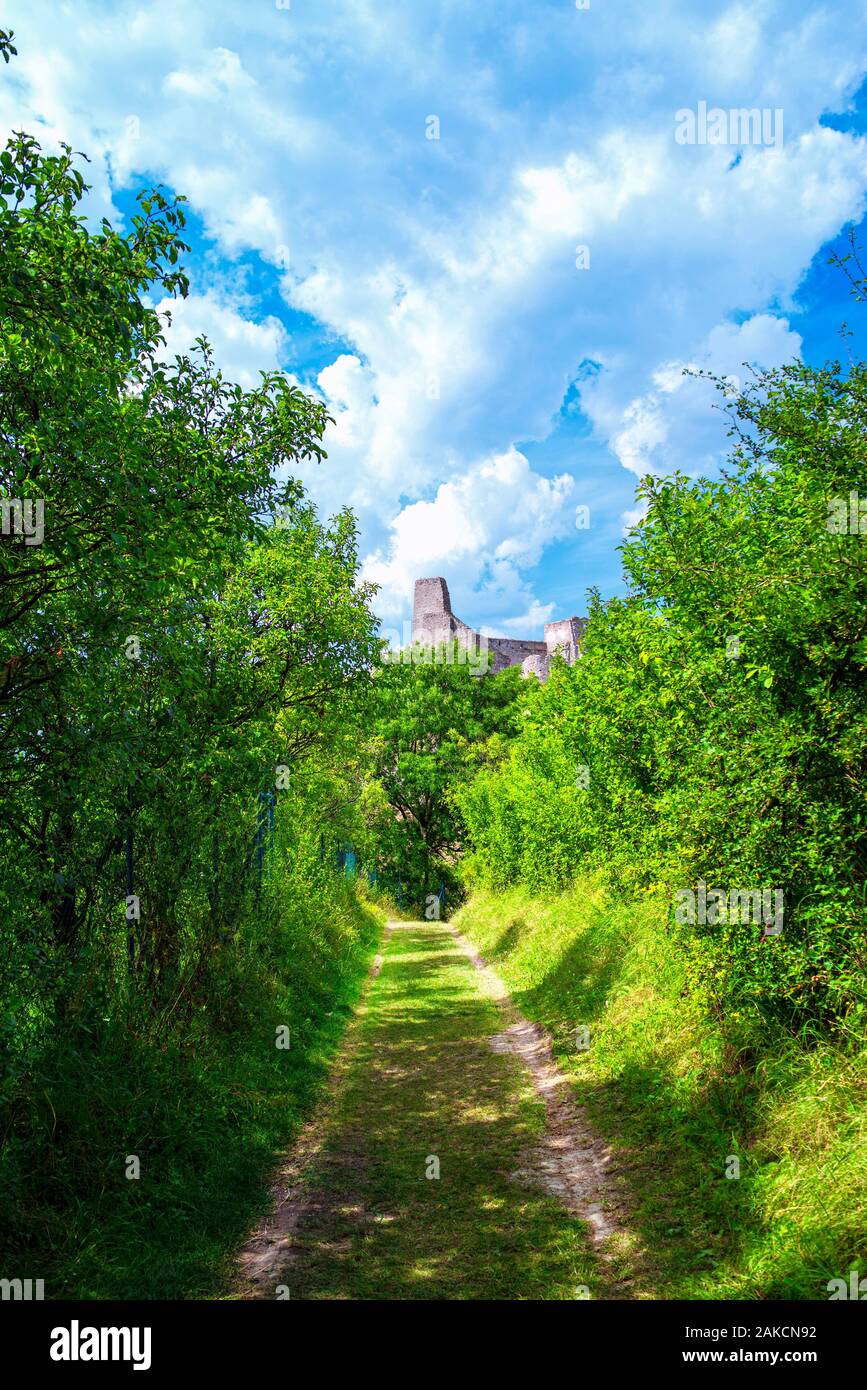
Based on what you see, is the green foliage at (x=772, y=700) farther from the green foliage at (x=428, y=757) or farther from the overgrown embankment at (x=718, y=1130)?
the green foliage at (x=428, y=757)

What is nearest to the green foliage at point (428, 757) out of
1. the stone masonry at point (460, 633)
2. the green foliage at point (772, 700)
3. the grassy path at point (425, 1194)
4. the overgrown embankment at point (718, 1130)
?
the stone masonry at point (460, 633)

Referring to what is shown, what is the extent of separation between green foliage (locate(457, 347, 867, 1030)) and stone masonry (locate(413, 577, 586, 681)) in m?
41.6

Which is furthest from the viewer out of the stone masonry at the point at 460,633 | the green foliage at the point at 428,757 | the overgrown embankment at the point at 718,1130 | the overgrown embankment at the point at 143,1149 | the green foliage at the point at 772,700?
the stone masonry at the point at 460,633

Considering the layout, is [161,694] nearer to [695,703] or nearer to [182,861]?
[182,861]

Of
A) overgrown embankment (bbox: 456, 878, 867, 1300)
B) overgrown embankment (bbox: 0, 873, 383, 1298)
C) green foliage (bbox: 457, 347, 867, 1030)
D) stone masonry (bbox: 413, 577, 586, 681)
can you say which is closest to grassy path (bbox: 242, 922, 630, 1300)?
overgrown embankment (bbox: 0, 873, 383, 1298)

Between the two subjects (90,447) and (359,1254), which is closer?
(90,447)

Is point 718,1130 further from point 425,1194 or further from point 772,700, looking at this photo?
point 772,700

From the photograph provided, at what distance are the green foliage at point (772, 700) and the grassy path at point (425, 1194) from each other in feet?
6.30

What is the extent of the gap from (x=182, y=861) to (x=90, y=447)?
147 inches

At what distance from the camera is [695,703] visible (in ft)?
19.5

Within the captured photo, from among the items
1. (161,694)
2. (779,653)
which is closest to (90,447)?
(161,694)

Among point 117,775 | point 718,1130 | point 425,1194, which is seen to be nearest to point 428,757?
point 425,1194

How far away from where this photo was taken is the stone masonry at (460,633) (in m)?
48.8
